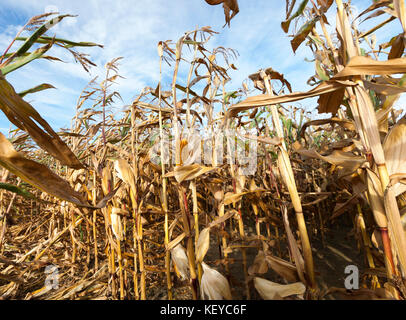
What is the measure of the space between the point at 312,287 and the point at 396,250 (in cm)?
33

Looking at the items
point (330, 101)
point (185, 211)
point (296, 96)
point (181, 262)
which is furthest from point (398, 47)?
point (181, 262)

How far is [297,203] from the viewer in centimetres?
88

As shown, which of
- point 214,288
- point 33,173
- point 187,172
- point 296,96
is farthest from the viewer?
point 187,172

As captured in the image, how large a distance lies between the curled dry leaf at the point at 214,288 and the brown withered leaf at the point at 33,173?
689 mm

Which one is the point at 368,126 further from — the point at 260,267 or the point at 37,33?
the point at 37,33

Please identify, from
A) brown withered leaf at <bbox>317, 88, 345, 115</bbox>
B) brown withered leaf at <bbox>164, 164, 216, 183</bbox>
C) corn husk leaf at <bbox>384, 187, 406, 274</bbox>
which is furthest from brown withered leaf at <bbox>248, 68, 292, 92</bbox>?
corn husk leaf at <bbox>384, 187, 406, 274</bbox>

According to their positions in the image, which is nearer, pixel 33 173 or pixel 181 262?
pixel 33 173

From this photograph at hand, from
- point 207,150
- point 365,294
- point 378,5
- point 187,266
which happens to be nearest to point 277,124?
point 378,5

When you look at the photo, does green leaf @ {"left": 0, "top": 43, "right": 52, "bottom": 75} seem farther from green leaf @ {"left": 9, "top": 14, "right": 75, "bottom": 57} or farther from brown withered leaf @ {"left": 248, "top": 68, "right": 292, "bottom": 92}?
brown withered leaf @ {"left": 248, "top": 68, "right": 292, "bottom": 92}

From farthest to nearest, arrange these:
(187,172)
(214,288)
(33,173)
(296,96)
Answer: (187,172)
(214,288)
(296,96)
(33,173)

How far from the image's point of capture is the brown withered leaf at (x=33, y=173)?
514mm

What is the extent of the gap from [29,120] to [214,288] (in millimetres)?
967

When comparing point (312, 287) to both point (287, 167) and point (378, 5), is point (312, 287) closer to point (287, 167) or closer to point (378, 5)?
point (287, 167)

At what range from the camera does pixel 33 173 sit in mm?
555
